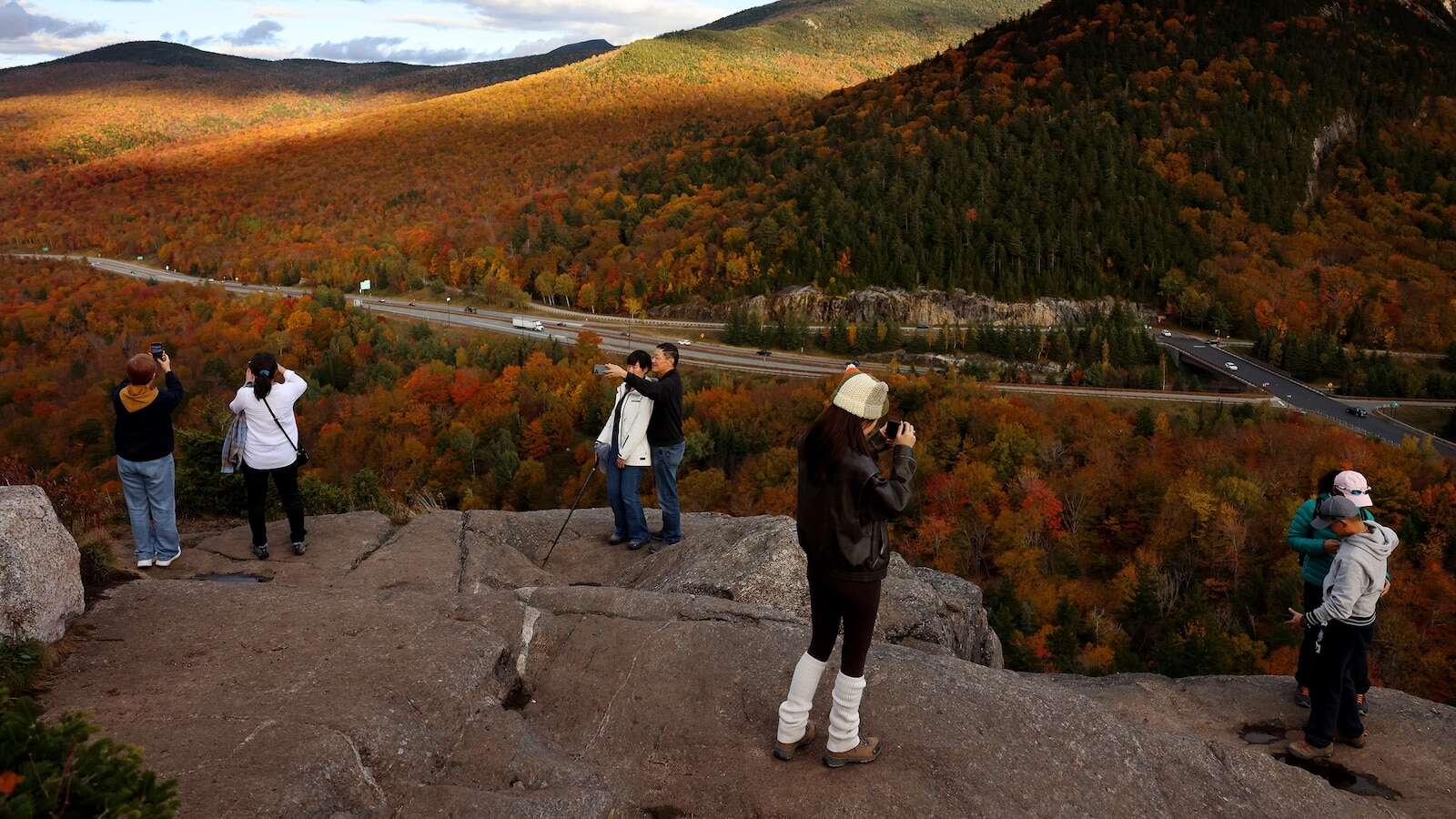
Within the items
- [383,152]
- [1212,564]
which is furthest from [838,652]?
[383,152]

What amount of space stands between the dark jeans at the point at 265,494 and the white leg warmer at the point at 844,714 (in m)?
6.79

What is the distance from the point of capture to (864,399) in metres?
5.49

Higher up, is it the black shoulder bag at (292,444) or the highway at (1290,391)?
the black shoulder bag at (292,444)

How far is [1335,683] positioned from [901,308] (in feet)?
330

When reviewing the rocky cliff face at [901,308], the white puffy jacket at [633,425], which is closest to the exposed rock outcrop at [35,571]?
the white puffy jacket at [633,425]

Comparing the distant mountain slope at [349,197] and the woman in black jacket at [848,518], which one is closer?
the woman in black jacket at [848,518]

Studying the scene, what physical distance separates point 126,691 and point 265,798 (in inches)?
84.1

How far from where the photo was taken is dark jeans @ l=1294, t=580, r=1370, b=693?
8.05m

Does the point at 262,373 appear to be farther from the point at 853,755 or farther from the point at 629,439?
the point at 853,755

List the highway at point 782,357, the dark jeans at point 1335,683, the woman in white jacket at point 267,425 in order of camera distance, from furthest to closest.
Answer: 1. the highway at point 782,357
2. the woman in white jacket at point 267,425
3. the dark jeans at point 1335,683

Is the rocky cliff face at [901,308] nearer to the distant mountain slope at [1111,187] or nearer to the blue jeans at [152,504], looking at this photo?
the distant mountain slope at [1111,187]

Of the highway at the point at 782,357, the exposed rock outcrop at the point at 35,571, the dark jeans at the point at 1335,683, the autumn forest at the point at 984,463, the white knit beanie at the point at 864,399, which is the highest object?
the white knit beanie at the point at 864,399

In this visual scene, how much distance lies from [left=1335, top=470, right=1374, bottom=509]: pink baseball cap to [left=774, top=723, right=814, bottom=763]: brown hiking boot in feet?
16.7

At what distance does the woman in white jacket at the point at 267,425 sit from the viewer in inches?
368
